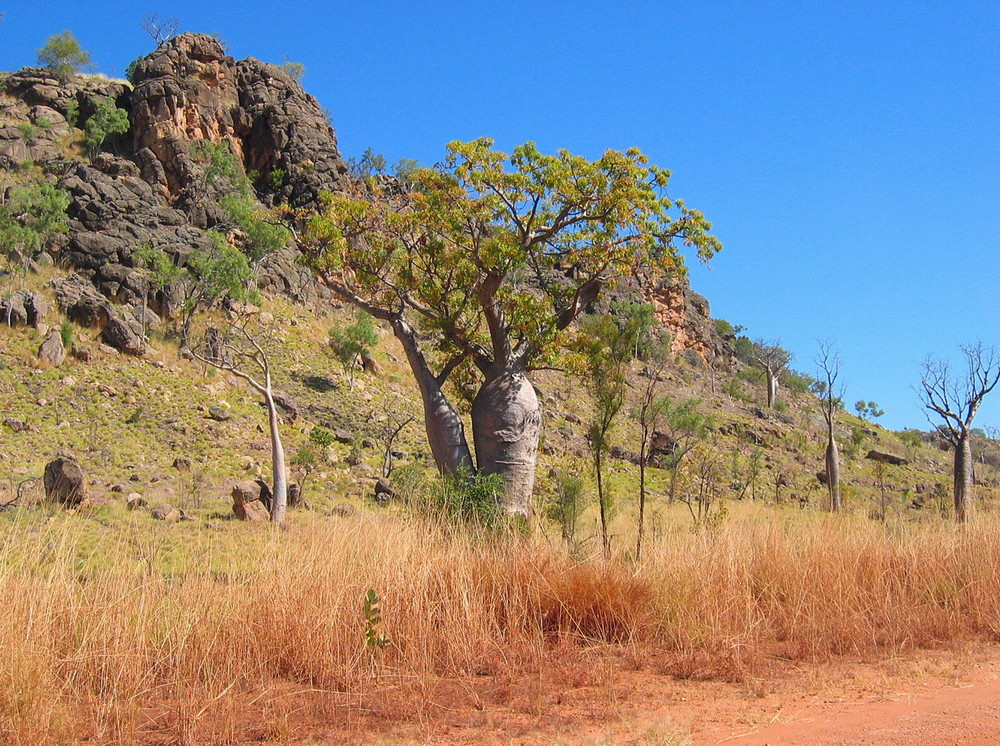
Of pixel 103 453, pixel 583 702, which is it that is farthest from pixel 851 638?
pixel 103 453

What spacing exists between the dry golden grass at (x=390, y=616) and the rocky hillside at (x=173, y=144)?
1114 inches

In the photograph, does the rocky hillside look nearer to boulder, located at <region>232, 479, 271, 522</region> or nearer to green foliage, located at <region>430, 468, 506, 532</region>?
boulder, located at <region>232, 479, 271, 522</region>

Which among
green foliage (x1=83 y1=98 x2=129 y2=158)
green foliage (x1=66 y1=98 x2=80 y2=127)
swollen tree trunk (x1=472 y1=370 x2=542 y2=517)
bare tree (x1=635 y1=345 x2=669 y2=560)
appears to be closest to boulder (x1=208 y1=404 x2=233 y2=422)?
bare tree (x1=635 y1=345 x2=669 y2=560)

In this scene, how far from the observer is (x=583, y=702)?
13.3 ft

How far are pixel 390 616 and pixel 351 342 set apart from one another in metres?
25.9

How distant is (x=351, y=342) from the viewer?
3008 cm

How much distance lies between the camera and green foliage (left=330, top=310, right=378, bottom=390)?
3000cm

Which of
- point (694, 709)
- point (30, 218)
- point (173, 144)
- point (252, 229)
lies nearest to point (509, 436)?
point (694, 709)

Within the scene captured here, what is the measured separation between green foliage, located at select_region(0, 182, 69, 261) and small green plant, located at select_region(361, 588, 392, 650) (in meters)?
28.5

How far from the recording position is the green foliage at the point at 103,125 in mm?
39844

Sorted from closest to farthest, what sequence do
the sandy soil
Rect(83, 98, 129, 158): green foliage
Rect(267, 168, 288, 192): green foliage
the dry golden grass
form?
1. the sandy soil
2. the dry golden grass
3. Rect(83, 98, 129, 158): green foliage
4. Rect(267, 168, 288, 192): green foliage

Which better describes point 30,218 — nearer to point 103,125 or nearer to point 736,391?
point 103,125

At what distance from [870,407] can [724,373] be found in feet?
29.5

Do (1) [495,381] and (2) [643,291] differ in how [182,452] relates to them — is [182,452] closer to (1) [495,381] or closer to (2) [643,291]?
(1) [495,381]
